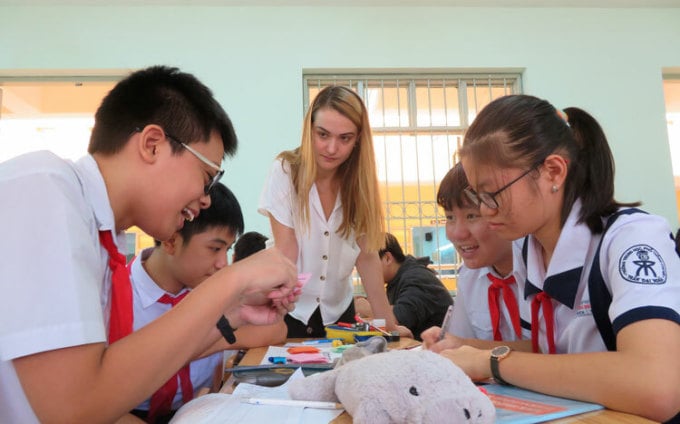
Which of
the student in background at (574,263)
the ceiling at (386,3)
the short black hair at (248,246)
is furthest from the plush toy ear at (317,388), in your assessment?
the ceiling at (386,3)

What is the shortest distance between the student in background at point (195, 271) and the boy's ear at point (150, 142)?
0.59 metres

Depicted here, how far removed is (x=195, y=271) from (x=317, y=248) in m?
0.58

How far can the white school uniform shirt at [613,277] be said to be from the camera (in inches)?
31.5

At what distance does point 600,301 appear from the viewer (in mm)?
919

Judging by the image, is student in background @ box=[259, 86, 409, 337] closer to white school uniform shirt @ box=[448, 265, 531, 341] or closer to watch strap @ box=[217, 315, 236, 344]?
white school uniform shirt @ box=[448, 265, 531, 341]

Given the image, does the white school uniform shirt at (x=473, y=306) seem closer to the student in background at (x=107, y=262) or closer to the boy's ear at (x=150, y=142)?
the student in background at (x=107, y=262)

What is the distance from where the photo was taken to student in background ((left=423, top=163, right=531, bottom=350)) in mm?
1321

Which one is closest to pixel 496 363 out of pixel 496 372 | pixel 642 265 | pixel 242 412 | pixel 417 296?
pixel 496 372

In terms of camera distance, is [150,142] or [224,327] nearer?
[150,142]

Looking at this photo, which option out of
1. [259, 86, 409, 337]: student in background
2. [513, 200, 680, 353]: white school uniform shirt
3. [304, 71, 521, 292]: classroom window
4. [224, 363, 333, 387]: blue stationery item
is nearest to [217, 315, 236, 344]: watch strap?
[224, 363, 333, 387]: blue stationery item

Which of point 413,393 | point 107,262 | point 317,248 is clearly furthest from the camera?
point 317,248

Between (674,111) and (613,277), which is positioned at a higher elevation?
(674,111)

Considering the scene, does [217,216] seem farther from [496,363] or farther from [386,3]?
[386,3]

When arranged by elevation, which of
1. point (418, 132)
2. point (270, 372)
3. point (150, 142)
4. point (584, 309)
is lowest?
point (270, 372)
